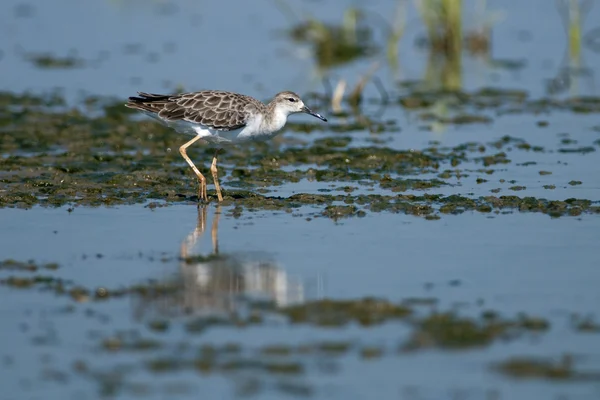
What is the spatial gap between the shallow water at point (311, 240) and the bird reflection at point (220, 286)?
32 millimetres

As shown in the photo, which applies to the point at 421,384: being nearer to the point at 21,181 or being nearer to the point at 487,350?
the point at 487,350

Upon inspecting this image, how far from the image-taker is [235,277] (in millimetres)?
10578

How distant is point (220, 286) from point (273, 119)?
4342 millimetres

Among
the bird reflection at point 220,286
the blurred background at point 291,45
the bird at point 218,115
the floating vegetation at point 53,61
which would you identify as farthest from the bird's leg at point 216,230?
the floating vegetation at point 53,61

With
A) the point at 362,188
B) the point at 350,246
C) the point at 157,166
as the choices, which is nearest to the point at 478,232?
the point at 350,246

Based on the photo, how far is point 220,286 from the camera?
10.3 meters

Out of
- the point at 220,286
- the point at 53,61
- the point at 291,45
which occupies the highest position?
the point at 291,45

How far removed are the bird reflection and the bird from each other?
2533 mm

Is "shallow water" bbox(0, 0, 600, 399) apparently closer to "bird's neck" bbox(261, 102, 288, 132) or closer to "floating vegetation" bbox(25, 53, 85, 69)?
"floating vegetation" bbox(25, 53, 85, 69)

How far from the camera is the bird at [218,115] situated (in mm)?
13922

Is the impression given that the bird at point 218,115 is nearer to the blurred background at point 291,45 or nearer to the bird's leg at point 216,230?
the bird's leg at point 216,230

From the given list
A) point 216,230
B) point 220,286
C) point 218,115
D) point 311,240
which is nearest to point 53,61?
point 218,115

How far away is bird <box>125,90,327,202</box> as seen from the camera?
13.9 meters

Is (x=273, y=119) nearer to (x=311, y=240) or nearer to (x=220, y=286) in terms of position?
(x=311, y=240)
